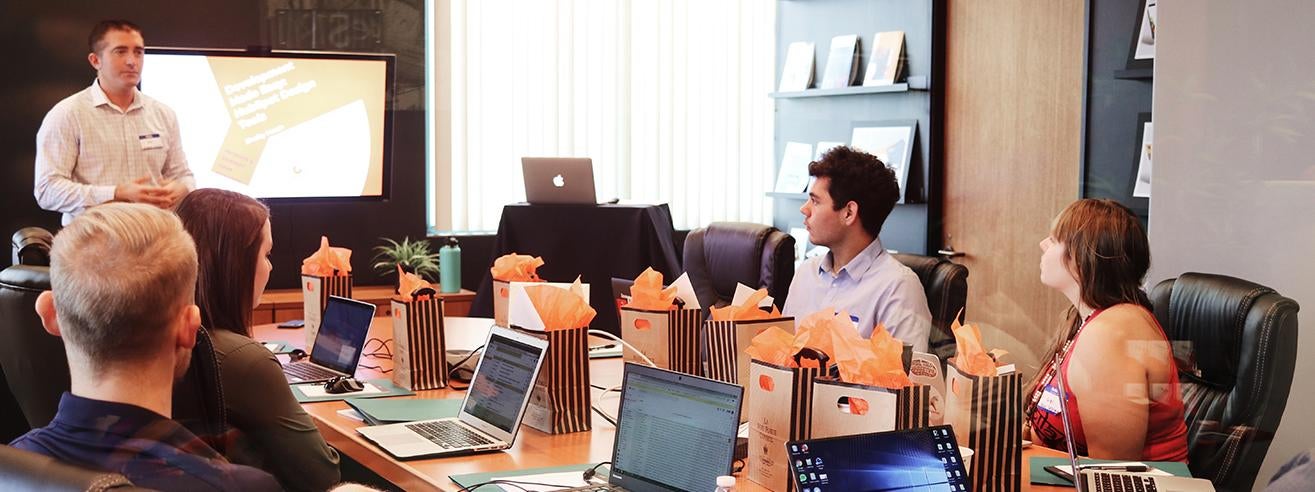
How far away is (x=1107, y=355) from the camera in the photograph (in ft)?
8.80

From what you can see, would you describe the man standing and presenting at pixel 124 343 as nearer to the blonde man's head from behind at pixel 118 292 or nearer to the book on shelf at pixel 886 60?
the blonde man's head from behind at pixel 118 292

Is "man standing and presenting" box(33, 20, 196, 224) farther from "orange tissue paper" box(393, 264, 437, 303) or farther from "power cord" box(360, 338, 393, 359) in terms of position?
"orange tissue paper" box(393, 264, 437, 303)

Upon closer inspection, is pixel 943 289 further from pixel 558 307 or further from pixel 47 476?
pixel 47 476

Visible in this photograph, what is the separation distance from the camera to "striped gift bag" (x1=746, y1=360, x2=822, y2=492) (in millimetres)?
2008

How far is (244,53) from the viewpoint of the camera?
5.35 meters

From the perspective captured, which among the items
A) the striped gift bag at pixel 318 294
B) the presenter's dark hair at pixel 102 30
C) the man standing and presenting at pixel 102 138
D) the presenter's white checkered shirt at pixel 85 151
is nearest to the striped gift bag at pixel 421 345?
the striped gift bag at pixel 318 294

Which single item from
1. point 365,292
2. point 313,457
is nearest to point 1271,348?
point 313,457

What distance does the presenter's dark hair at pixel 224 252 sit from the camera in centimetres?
239

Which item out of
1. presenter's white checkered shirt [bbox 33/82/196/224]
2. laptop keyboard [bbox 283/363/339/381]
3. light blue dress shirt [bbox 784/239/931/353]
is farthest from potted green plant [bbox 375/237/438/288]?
light blue dress shirt [bbox 784/239/931/353]

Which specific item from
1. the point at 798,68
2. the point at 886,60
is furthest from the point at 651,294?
the point at 798,68

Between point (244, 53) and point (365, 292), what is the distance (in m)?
1.20

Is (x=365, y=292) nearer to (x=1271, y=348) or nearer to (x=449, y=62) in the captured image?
(x=449, y=62)

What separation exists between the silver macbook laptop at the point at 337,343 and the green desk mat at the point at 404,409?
0.33 metres

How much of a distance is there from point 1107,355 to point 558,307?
122cm
